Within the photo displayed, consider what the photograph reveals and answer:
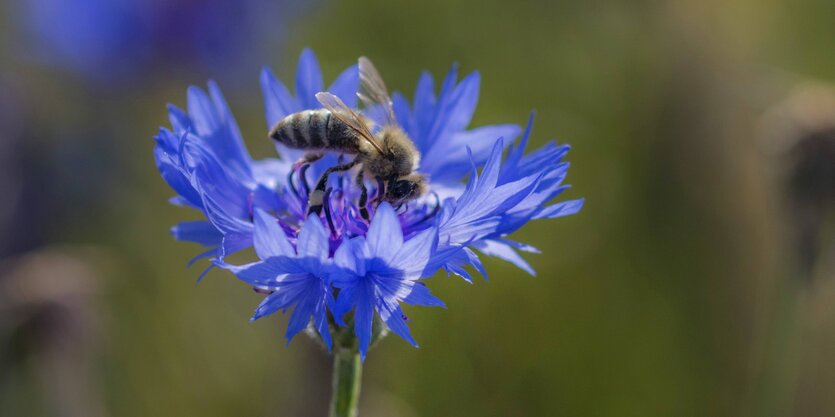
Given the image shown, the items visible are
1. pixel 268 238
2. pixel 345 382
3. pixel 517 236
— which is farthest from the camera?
pixel 517 236

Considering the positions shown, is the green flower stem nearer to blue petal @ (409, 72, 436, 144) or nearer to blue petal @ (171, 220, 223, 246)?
blue petal @ (171, 220, 223, 246)

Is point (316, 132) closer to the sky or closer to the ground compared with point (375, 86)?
closer to the ground

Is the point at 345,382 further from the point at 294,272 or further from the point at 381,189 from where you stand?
the point at 381,189

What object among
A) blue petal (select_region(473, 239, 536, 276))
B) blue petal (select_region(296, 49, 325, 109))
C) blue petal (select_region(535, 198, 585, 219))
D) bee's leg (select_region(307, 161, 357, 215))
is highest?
blue petal (select_region(296, 49, 325, 109))

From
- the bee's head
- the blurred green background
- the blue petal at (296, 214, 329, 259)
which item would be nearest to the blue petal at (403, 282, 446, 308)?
the blue petal at (296, 214, 329, 259)

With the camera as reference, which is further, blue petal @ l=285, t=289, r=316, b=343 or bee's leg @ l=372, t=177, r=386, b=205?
bee's leg @ l=372, t=177, r=386, b=205

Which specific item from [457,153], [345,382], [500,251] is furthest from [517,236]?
[345,382]

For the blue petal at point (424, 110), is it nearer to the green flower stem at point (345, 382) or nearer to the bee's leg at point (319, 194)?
the bee's leg at point (319, 194)
